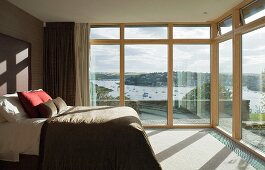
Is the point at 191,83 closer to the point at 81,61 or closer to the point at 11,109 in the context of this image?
the point at 81,61

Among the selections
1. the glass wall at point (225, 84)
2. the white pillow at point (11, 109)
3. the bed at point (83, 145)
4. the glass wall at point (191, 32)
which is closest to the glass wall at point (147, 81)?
the glass wall at point (191, 32)

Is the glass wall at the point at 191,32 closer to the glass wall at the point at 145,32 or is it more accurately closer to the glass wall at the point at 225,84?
the glass wall at the point at 145,32

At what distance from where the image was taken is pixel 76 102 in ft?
18.2

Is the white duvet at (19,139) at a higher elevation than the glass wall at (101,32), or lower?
lower

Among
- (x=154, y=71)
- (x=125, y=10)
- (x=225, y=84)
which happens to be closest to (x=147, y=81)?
(x=154, y=71)

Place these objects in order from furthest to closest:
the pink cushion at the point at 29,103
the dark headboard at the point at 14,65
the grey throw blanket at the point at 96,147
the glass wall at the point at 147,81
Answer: the glass wall at the point at 147,81 < the dark headboard at the point at 14,65 < the pink cushion at the point at 29,103 < the grey throw blanket at the point at 96,147

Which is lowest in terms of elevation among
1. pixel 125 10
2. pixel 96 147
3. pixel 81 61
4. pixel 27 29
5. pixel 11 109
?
pixel 96 147

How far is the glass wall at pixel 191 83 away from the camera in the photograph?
5.92 meters

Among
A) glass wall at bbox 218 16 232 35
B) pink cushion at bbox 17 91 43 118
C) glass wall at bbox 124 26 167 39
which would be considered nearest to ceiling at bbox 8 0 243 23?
glass wall at bbox 218 16 232 35

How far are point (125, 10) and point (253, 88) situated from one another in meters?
2.68

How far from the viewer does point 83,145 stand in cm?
273

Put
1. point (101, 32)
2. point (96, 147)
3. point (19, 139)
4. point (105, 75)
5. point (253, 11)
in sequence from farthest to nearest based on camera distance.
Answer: point (105, 75) → point (101, 32) → point (253, 11) → point (19, 139) → point (96, 147)

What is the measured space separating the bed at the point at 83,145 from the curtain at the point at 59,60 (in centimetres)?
269

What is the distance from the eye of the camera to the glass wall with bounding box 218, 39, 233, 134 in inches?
199
